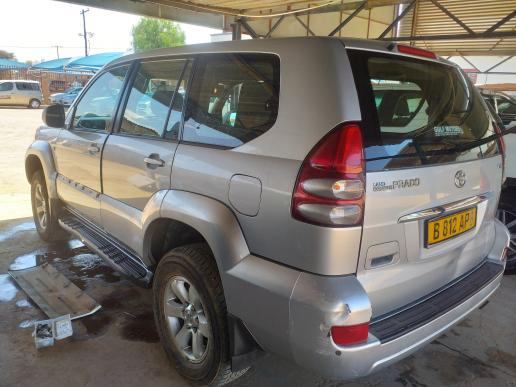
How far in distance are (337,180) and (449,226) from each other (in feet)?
2.45

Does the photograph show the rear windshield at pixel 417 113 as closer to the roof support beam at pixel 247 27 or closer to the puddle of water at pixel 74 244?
the puddle of water at pixel 74 244

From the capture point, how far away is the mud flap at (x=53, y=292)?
319cm

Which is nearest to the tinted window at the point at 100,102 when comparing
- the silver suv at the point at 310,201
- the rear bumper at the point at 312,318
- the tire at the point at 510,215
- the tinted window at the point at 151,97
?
the tinted window at the point at 151,97

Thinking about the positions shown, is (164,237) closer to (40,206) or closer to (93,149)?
(93,149)

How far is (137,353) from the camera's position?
277cm

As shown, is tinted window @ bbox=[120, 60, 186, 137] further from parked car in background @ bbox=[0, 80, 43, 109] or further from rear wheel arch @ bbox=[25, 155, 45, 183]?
parked car in background @ bbox=[0, 80, 43, 109]

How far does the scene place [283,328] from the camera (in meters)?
1.81

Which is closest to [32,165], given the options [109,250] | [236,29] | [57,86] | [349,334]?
[109,250]

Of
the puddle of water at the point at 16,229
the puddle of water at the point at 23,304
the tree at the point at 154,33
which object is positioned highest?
the tree at the point at 154,33

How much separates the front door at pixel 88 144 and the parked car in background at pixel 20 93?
78.1 ft

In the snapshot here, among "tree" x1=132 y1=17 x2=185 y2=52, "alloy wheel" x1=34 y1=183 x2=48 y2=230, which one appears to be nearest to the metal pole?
"alloy wheel" x1=34 y1=183 x2=48 y2=230

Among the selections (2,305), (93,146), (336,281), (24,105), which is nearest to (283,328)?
(336,281)

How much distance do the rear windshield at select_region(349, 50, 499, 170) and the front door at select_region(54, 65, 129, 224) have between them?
1.93 m

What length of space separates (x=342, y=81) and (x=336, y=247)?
0.67m
